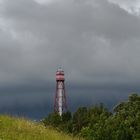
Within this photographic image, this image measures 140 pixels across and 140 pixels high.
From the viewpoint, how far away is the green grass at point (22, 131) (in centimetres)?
2179

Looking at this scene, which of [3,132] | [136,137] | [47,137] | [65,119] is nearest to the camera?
[3,132]

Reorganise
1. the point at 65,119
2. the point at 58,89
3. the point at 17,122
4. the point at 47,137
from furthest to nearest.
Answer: the point at 58,89 < the point at 65,119 < the point at 17,122 < the point at 47,137

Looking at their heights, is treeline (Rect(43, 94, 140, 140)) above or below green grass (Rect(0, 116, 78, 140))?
above

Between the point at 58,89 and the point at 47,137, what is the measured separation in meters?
173

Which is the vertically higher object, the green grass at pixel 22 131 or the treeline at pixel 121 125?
the treeline at pixel 121 125

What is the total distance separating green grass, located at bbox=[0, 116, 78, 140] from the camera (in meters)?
21.8

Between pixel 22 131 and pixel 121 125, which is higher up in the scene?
pixel 121 125

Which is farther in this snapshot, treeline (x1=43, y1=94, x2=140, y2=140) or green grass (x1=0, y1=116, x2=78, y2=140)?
treeline (x1=43, y1=94, x2=140, y2=140)

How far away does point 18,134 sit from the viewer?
22.4m

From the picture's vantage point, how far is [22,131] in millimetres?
23578

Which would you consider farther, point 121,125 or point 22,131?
point 121,125

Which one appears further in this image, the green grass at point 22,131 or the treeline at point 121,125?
the treeline at point 121,125

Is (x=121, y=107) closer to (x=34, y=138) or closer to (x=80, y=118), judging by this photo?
(x=80, y=118)

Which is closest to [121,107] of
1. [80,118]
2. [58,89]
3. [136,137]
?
[136,137]
